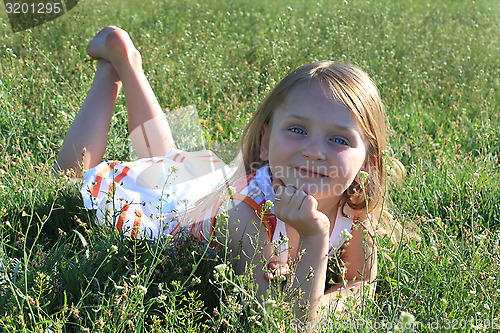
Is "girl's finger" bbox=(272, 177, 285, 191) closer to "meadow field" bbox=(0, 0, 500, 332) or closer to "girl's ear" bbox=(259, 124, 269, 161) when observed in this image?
"girl's ear" bbox=(259, 124, 269, 161)

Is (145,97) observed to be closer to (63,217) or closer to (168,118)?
(168,118)

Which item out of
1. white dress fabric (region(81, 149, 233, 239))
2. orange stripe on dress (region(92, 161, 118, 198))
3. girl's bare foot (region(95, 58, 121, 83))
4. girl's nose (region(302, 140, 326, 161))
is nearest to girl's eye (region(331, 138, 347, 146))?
girl's nose (region(302, 140, 326, 161))

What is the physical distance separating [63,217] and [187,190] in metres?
0.76

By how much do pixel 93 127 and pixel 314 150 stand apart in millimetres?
1681

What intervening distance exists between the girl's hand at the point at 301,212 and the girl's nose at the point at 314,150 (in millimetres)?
184

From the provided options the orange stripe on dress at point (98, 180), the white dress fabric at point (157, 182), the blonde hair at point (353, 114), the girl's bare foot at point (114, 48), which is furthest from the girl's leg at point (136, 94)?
the blonde hair at point (353, 114)

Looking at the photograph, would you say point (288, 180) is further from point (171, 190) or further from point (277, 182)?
point (171, 190)

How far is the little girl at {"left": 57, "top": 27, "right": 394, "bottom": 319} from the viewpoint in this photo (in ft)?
7.38

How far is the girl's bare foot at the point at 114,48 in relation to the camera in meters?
3.53

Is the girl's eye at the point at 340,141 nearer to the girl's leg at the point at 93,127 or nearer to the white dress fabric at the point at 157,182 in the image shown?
the white dress fabric at the point at 157,182

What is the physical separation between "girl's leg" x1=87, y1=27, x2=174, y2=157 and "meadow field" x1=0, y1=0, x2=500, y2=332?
0.74 ft

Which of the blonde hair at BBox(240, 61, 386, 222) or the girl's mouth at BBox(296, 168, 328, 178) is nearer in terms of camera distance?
the girl's mouth at BBox(296, 168, 328, 178)

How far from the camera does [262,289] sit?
7.79 ft

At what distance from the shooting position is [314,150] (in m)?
2.36
